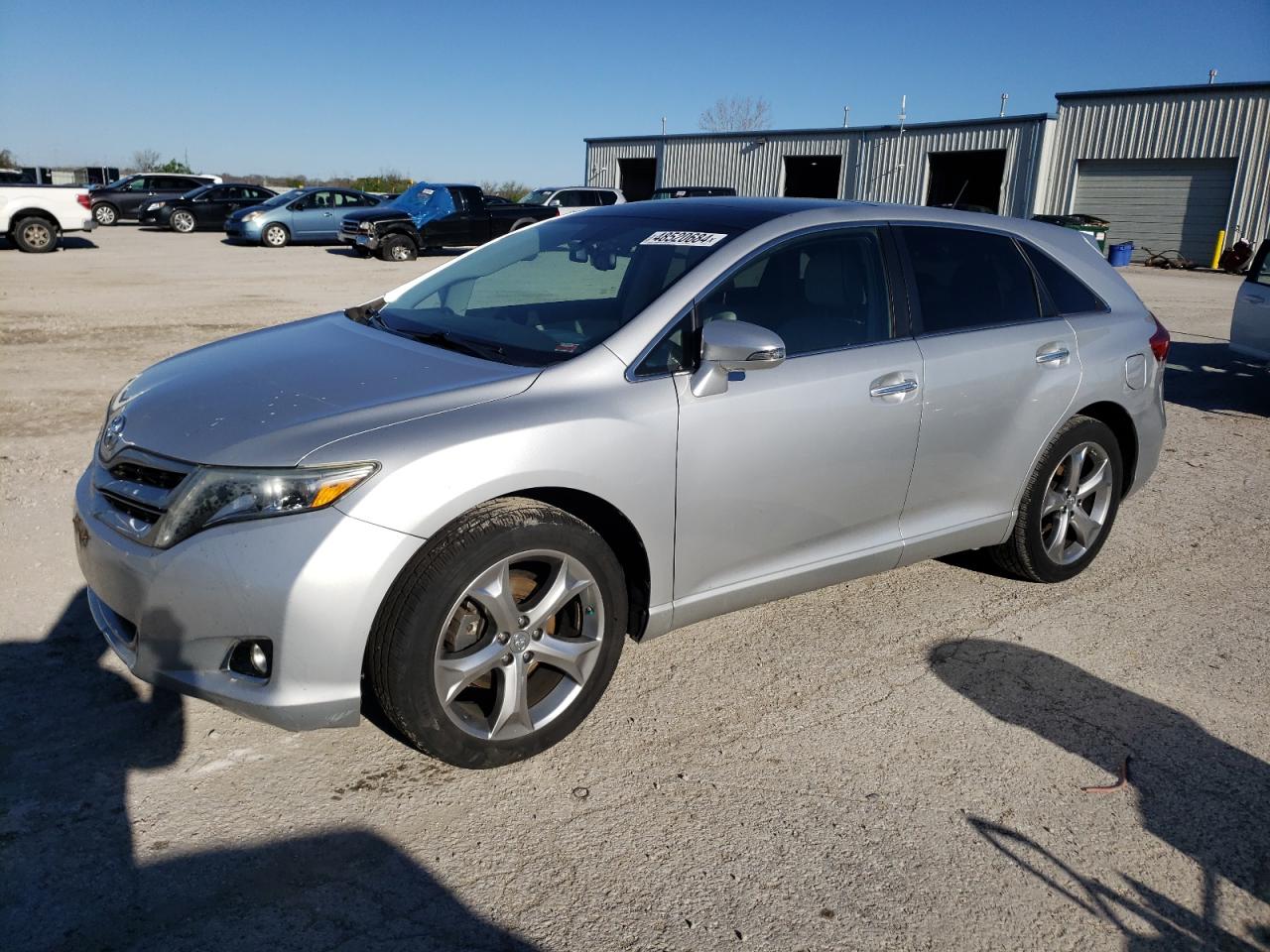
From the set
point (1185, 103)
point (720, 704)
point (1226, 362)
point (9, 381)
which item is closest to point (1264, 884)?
point (720, 704)

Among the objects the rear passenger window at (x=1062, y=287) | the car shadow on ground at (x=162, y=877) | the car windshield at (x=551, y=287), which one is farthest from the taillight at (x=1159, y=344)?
the car shadow on ground at (x=162, y=877)

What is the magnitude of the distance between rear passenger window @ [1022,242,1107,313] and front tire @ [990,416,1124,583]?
1.70 feet

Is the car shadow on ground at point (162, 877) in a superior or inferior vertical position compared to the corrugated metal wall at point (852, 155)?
inferior

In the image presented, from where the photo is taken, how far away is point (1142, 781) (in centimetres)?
315

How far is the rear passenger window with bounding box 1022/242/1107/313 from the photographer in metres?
4.50

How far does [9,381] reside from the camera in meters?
7.99

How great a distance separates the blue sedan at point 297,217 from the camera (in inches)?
966

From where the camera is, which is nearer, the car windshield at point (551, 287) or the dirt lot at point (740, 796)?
the dirt lot at point (740, 796)

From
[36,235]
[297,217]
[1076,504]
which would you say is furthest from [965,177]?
[1076,504]

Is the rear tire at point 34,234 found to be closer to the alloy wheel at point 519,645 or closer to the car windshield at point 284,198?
the car windshield at point 284,198

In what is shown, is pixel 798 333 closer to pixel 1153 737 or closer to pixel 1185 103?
pixel 1153 737

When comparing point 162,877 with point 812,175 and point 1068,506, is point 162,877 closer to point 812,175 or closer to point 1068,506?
point 1068,506

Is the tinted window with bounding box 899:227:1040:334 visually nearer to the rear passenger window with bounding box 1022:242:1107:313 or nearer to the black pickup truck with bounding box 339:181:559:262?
the rear passenger window with bounding box 1022:242:1107:313

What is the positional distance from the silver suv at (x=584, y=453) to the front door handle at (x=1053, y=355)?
12 mm
